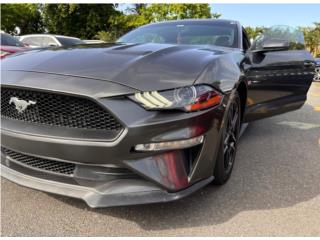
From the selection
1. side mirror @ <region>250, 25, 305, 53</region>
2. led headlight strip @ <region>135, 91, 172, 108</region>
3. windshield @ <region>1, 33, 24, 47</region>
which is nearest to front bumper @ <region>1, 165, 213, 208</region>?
led headlight strip @ <region>135, 91, 172, 108</region>

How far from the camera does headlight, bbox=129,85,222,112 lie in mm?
2148

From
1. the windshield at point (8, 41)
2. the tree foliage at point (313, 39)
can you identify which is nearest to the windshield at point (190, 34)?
the windshield at point (8, 41)

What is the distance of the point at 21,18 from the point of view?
38.2 meters

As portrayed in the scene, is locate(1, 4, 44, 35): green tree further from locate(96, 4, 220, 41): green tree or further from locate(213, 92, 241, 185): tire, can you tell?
locate(213, 92, 241, 185): tire

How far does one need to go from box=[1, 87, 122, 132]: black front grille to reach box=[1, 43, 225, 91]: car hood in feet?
0.56

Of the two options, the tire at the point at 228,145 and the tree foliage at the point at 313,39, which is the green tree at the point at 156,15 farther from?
the tire at the point at 228,145

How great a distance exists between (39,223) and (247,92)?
225 centimetres

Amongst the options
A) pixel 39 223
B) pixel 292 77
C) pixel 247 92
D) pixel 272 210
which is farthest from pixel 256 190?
pixel 292 77

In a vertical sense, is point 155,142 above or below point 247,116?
above

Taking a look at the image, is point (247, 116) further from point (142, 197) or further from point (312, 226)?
point (142, 197)

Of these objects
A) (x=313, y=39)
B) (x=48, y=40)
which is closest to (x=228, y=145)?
(x=48, y=40)

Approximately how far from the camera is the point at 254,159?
147 inches

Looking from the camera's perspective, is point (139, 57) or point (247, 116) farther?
point (247, 116)

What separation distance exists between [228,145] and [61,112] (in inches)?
57.7
